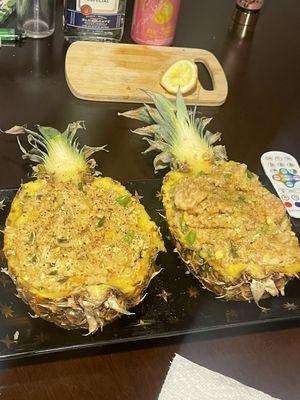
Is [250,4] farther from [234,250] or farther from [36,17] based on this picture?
[234,250]

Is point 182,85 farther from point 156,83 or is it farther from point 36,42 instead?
point 36,42

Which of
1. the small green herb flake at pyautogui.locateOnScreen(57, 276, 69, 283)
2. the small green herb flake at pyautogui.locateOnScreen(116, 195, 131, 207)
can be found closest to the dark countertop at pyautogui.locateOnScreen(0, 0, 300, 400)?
the small green herb flake at pyautogui.locateOnScreen(57, 276, 69, 283)

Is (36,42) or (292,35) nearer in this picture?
(36,42)

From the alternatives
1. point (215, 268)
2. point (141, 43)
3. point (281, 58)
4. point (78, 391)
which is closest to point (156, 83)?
point (141, 43)

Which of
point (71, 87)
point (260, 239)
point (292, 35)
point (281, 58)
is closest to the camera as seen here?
point (260, 239)

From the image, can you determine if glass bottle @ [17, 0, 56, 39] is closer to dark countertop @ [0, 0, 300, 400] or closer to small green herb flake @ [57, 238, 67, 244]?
dark countertop @ [0, 0, 300, 400]

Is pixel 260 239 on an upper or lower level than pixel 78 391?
upper

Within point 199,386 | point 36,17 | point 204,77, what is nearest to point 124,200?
point 199,386

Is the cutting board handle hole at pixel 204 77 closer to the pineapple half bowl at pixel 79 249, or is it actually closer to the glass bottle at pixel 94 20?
the glass bottle at pixel 94 20
